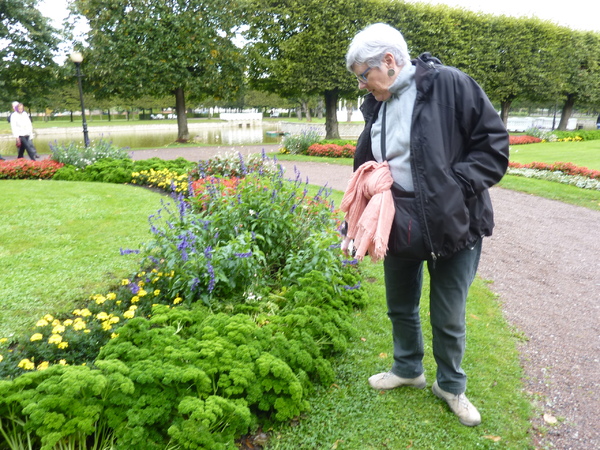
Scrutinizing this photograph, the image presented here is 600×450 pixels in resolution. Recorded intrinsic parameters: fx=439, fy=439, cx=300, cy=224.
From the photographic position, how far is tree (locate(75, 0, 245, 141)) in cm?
1983

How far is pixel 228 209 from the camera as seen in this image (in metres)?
4.05

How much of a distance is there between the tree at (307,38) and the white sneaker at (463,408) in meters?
19.3

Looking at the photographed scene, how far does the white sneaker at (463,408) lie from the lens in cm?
253

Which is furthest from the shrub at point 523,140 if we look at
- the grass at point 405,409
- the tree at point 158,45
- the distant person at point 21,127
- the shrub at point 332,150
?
the grass at point 405,409

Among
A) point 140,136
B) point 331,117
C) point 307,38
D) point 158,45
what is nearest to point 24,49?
point 158,45

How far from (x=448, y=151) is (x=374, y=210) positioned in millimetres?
429

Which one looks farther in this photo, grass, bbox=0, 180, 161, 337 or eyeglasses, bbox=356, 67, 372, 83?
grass, bbox=0, 180, 161, 337

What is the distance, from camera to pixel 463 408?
256 centimetres

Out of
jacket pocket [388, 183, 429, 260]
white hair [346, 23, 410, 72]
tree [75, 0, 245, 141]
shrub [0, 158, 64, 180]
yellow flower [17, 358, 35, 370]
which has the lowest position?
yellow flower [17, 358, 35, 370]

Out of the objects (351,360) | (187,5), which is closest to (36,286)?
(351,360)

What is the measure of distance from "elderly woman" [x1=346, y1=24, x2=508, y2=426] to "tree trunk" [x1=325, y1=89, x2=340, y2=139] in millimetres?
20102

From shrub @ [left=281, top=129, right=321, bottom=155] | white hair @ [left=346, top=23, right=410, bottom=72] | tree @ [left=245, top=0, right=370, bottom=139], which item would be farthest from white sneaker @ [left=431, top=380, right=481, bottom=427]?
tree @ [left=245, top=0, right=370, bottom=139]

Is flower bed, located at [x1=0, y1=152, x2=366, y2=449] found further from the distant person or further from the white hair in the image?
the distant person

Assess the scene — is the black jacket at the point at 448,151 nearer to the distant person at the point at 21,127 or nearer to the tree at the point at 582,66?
the distant person at the point at 21,127
